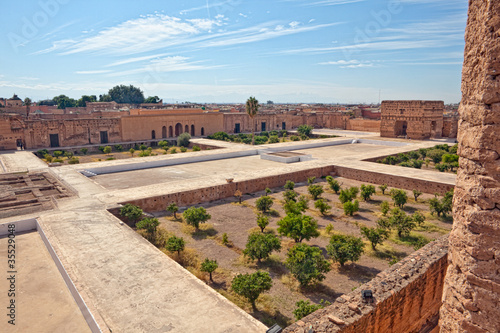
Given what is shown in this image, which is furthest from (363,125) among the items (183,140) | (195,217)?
(195,217)

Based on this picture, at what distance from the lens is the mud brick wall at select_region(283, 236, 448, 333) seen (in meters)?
5.08

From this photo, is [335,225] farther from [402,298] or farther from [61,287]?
[61,287]

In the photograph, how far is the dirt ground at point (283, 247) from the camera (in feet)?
27.0

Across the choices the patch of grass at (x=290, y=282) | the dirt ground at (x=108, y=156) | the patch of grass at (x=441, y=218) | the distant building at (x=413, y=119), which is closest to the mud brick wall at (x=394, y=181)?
the patch of grass at (x=441, y=218)

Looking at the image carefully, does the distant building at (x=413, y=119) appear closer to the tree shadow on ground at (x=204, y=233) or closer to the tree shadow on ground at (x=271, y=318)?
the tree shadow on ground at (x=204, y=233)

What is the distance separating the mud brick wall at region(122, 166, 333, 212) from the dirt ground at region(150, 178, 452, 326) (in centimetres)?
44

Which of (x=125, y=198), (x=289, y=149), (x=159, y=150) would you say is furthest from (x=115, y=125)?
(x=125, y=198)

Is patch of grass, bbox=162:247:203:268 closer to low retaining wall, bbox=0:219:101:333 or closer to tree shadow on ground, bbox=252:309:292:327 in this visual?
tree shadow on ground, bbox=252:309:292:327

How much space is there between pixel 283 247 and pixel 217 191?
5886mm

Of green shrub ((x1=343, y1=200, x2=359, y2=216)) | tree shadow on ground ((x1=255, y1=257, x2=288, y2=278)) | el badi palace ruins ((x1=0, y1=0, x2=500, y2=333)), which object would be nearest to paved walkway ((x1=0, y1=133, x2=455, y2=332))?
el badi palace ruins ((x1=0, y1=0, x2=500, y2=333))

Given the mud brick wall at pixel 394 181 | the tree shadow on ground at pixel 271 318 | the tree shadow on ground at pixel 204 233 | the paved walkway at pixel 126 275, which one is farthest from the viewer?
the mud brick wall at pixel 394 181

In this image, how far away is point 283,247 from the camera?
11172 mm

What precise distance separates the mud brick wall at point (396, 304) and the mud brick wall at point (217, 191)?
10.3 meters

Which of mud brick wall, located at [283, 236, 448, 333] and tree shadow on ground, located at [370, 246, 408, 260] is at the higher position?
mud brick wall, located at [283, 236, 448, 333]
